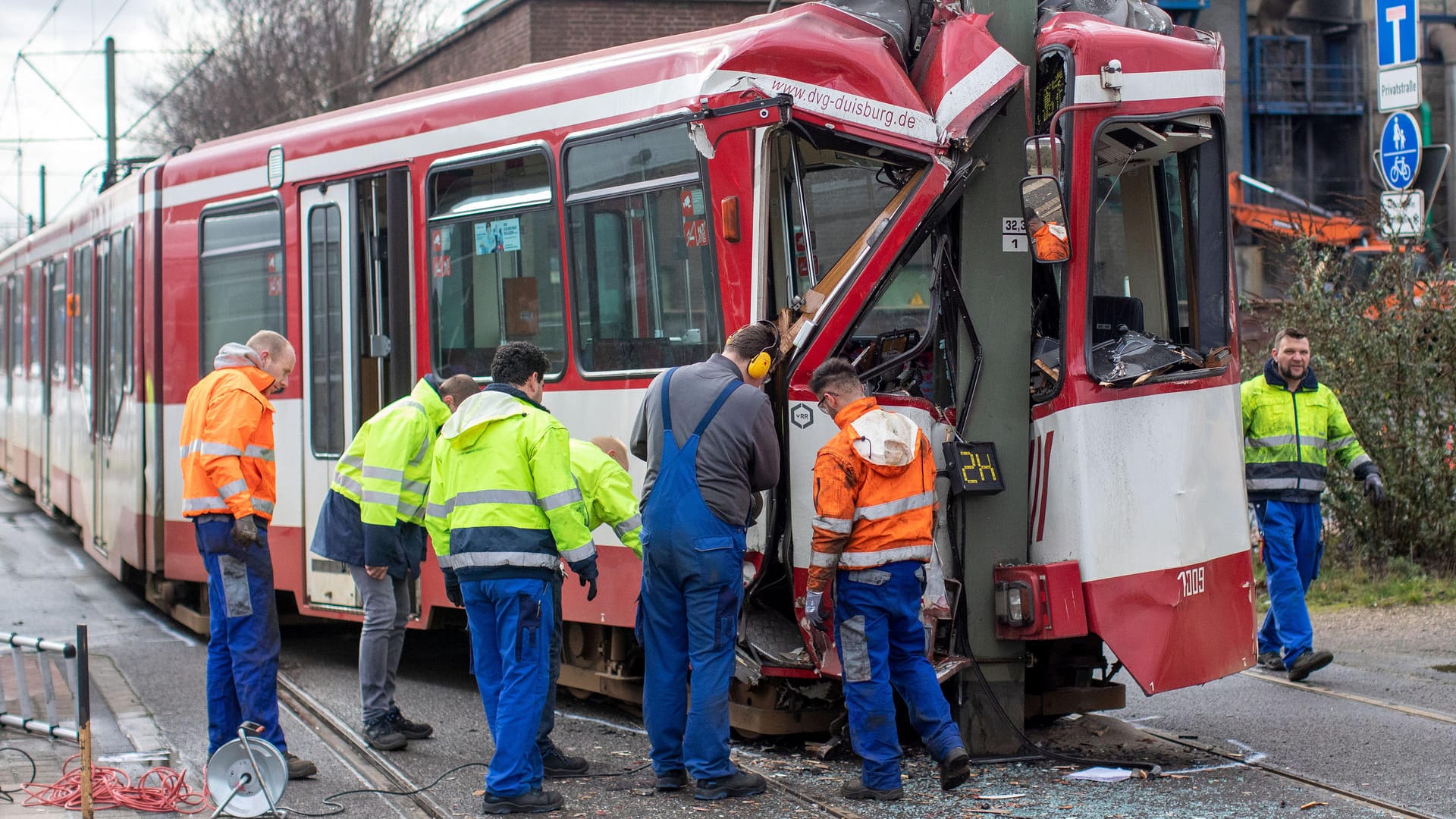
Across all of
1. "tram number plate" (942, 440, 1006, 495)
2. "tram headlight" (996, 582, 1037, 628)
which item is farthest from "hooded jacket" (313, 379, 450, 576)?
"tram headlight" (996, 582, 1037, 628)

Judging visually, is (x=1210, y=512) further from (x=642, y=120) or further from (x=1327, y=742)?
(x=642, y=120)

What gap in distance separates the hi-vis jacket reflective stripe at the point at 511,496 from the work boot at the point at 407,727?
148 cm

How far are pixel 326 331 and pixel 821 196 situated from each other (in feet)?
12.2

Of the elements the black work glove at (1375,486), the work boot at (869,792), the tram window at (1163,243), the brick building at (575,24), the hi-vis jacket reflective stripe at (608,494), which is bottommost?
the work boot at (869,792)

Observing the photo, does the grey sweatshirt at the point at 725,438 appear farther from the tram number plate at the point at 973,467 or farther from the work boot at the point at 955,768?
the work boot at the point at 955,768

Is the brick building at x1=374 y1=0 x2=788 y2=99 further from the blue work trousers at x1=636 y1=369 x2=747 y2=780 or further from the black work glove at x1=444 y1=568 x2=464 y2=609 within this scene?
the blue work trousers at x1=636 y1=369 x2=747 y2=780

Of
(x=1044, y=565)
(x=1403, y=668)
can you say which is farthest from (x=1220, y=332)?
(x=1403, y=668)

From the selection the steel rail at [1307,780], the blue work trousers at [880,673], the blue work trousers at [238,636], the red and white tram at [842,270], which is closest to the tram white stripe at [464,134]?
the red and white tram at [842,270]

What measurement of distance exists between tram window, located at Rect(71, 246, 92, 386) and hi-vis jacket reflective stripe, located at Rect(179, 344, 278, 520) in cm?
665

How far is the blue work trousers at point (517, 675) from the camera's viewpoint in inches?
235

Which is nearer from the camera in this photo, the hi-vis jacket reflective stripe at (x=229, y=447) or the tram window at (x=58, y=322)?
the hi-vis jacket reflective stripe at (x=229, y=447)

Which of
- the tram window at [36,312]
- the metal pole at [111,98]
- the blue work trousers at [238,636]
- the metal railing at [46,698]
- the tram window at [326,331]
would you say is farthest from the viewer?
the metal pole at [111,98]

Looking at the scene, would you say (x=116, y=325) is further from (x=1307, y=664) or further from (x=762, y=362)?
(x=1307, y=664)

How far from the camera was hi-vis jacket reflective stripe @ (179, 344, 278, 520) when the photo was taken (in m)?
6.44
